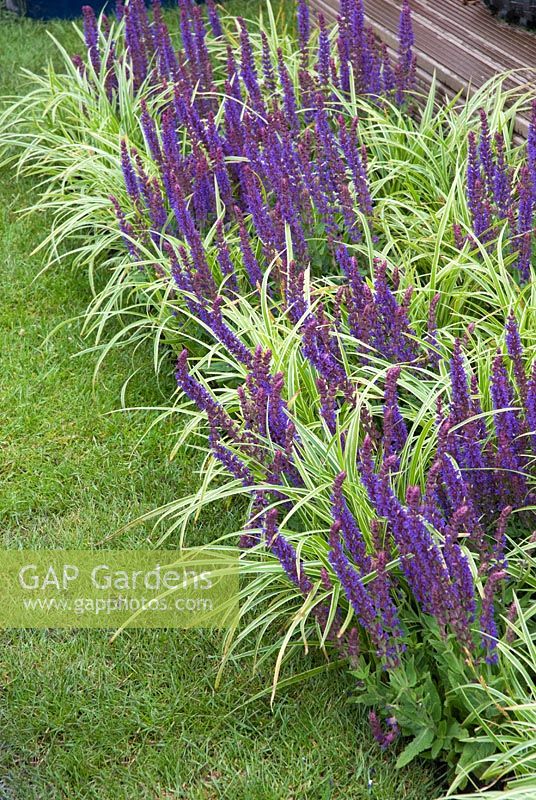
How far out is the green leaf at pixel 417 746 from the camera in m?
2.22

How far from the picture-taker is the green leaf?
7.30ft

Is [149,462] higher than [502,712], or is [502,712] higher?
[502,712]

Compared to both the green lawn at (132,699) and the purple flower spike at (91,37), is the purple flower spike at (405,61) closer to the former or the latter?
the purple flower spike at (91,37)

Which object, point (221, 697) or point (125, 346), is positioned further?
point (125, 346)

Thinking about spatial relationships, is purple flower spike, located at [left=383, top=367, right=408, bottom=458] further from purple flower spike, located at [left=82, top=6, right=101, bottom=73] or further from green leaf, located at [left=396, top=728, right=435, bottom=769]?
purple flower spike, located at [left=82, top=6, right=101, bottom=73]

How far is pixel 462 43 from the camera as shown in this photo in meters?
4.57

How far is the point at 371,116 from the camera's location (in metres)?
4.18

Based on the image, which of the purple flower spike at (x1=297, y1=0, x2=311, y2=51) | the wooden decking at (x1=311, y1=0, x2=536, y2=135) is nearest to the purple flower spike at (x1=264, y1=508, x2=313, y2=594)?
the wooden decking at (x1=311, y1=0, x2=536, y2=135)

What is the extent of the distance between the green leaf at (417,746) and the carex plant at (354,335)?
15mm

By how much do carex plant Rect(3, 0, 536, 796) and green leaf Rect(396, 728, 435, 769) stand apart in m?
0.02

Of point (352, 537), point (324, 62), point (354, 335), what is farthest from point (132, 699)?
point (324, 62)

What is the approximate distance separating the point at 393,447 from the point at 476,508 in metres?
0.27

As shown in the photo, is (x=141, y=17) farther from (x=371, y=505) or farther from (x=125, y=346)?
(x=371, y=505)

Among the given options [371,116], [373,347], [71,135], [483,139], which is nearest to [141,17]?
[71,135]
